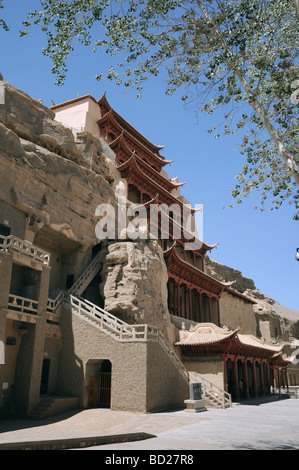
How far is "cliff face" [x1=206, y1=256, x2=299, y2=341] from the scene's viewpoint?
47.0m

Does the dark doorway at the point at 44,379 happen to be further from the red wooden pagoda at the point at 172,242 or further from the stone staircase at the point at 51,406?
the red wooden pagoda at the point at 172,242

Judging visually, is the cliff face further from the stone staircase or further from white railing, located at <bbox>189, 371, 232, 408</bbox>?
the stone staircase

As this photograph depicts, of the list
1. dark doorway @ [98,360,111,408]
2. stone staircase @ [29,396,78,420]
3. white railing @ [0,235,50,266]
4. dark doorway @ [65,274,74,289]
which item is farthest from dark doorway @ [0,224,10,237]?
dark doorway @ [98,360,111,408]

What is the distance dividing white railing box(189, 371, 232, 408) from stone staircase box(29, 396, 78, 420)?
6.78m

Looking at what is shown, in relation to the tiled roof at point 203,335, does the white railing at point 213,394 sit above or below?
below

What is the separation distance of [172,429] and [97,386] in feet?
23.1

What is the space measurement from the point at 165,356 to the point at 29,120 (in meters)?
16.4

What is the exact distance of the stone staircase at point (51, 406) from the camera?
14.8 meters

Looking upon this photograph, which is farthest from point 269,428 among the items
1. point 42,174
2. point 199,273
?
point 199,273

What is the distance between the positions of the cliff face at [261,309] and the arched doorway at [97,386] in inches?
1164

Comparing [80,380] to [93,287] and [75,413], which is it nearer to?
[75,413]

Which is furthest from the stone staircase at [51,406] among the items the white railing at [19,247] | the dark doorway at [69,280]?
the dark doorway at [69,280]

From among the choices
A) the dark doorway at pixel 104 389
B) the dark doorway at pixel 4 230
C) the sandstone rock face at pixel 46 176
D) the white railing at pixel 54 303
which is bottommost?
the dark doorway at pixel 104 389

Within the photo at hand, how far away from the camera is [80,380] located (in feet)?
57.3
